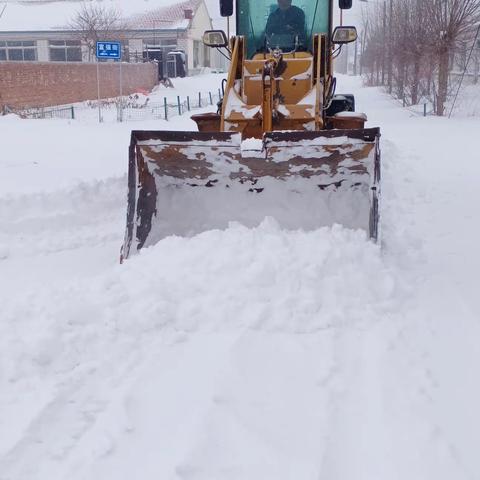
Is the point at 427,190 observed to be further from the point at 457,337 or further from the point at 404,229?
the point at 457,337

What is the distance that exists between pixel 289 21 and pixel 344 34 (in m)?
0.66

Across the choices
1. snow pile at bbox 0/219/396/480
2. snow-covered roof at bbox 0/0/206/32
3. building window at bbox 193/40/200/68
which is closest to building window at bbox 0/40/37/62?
snow-covered roof at bbox 0/0/206/32

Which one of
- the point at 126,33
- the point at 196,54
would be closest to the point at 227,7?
the point at 126,33

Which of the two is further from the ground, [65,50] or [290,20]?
[65,50]

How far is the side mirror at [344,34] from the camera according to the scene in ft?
20.3

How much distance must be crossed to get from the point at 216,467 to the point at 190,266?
6.15 feet

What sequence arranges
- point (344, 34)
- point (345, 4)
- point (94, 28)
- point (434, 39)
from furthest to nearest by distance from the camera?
point (94, 28) → point (434, 39) → point (345, 4) → point (344, 34)

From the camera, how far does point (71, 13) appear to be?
38625 mm

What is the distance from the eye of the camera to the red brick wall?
18.7m

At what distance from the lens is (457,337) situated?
373 centimetres

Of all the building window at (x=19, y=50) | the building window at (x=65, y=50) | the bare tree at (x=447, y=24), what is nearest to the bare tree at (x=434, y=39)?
the bare tree at (x=447, y=24)

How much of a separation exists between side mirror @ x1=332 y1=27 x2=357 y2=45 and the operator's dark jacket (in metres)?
0.41

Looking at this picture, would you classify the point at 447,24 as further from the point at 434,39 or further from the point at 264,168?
the point at 264,168

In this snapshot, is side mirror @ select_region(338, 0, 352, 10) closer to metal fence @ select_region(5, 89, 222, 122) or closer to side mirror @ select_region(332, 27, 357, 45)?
side mirror @ select_region(332, 27, 357, 45)
